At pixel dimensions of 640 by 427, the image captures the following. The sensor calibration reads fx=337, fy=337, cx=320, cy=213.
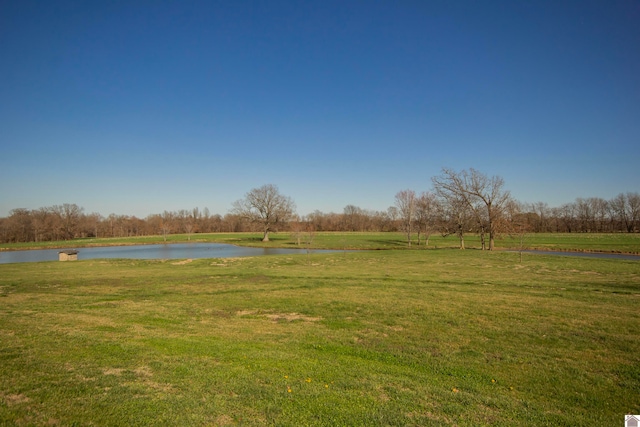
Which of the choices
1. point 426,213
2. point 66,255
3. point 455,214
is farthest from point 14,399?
point 426,213

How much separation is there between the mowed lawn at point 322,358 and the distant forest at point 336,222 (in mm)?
38323

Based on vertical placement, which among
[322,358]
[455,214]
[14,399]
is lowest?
[322,358]

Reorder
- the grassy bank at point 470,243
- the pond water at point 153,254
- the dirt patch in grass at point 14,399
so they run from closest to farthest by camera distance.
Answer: the dirt patch in grass at point 14,399, the pond water at point 153,254, the grassy bank at point 470,243

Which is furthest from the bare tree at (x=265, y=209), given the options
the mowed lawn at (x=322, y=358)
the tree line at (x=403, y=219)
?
the mowed lawn at (x=322, y=358)

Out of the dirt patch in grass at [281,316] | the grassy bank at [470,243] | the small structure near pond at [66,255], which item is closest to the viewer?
the dirt patch in grass at [281,316]

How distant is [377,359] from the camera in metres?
7.28

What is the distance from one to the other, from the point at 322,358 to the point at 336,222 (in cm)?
13070

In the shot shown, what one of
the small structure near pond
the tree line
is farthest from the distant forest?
the small structure near pond

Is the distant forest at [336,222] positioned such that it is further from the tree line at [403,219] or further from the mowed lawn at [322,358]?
the mowed lawn at [322,358]

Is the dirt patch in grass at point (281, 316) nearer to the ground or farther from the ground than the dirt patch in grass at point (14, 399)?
nearer to the ground

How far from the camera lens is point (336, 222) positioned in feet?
452

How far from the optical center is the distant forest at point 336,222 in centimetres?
6532

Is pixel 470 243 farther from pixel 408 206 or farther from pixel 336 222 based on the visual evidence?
pixel 336 222

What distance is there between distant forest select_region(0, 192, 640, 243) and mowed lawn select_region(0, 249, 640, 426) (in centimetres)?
3832
